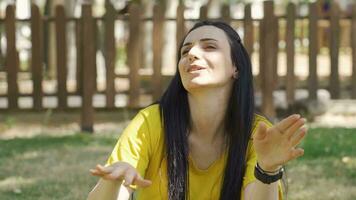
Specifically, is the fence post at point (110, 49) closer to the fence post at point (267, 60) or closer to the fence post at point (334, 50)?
the fence post at point (267, 60)

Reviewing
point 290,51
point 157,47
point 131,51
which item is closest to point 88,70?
point 131,51

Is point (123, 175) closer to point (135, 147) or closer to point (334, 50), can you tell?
point (135, 147)

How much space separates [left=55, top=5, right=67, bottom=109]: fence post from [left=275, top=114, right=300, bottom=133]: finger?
6496 mm

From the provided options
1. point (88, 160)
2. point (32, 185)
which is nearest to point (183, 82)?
point (32, 185)

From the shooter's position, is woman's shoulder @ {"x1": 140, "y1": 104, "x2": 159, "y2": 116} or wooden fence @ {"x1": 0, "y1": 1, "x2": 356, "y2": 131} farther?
wooden fence @ {"x1": 0, "y1": 1, "x2": 356, "y2": 131}

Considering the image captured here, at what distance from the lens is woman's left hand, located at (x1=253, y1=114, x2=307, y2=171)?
7.93ft

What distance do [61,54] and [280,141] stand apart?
654 cm

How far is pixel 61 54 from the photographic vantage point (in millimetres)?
8758

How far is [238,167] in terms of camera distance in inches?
120

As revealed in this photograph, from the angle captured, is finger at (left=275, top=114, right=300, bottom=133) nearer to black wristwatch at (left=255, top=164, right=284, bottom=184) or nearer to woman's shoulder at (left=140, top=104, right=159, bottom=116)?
black wristwatch at (left=255, top=164, right=284, bottom=184)

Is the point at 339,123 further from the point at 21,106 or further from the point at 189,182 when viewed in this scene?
the point at 189,182

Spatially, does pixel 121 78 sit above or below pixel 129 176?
below

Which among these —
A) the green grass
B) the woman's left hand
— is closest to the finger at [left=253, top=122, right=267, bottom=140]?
the woman's left hand

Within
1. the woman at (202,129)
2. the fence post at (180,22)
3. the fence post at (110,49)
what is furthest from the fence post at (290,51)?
the woman at (202,129)
